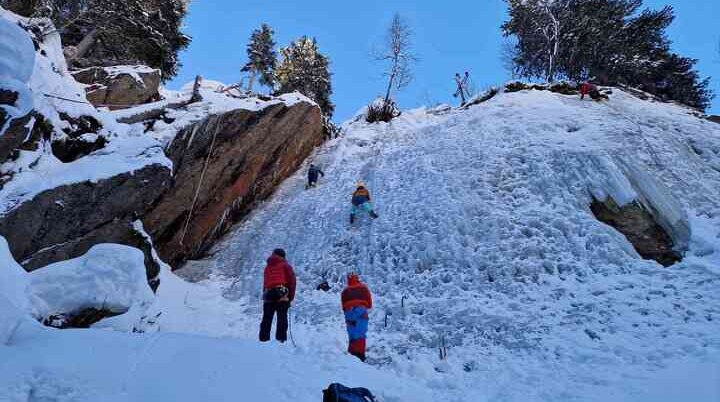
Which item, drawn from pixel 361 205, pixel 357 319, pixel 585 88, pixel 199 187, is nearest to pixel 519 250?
pixel 357 319

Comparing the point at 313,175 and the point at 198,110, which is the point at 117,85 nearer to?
the point at 198,110

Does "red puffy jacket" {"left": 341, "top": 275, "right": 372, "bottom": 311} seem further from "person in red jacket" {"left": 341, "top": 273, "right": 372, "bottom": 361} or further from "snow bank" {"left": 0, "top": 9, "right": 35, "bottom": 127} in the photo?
"snow bank" {"left": 0, "top": 9, "right": 35, "bottom": 127}

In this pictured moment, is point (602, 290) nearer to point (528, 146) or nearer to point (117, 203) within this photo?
point (528, 146)

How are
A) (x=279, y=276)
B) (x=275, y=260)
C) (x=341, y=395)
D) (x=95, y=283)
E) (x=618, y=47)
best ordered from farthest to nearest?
1. (x=618, y=47)
2. (x=275, y=260)
3. (x=279, y=276)
4. (x=95, y=283)
5. (x=341, y=395)

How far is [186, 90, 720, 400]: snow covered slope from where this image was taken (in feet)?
23.8

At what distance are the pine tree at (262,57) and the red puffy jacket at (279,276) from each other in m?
28.6

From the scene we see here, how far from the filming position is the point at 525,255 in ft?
34.0

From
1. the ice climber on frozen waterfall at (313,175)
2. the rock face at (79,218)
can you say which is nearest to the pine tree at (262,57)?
the ice climber on frozen waterfall at (313,175)

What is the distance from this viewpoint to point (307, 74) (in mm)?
30578

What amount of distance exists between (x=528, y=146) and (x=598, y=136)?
7.44 ft

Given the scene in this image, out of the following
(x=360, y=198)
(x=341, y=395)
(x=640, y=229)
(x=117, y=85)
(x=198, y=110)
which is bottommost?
(x=341, y=395)

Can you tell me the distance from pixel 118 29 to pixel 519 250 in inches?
775

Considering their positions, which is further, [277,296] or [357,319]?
[277,296]

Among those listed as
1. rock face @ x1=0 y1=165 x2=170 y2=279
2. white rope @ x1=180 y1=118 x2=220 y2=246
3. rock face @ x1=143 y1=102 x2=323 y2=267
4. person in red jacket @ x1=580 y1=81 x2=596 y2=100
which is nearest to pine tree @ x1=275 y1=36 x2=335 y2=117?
rock face @ x1=143 y1=102 x2=323 y2=267
